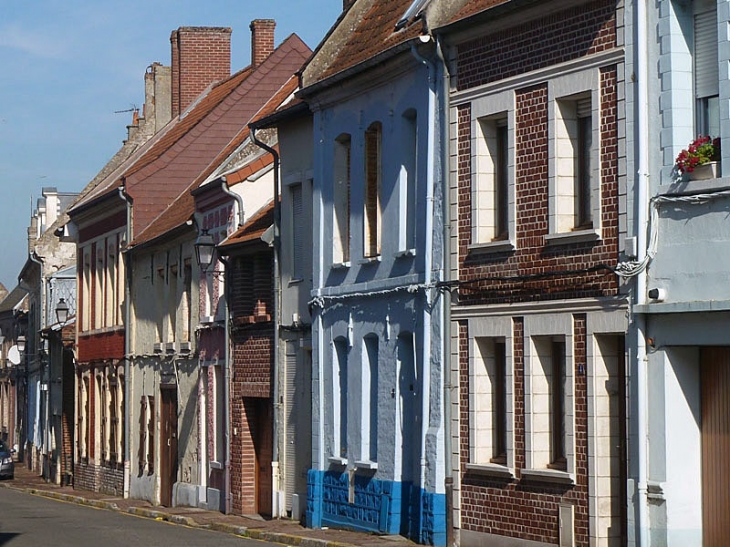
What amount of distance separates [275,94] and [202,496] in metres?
10.3

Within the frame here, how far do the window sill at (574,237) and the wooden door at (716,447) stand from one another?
1879 millimetres

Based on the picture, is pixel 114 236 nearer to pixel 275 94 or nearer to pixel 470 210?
pixel 275 94

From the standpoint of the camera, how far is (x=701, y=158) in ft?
49.9

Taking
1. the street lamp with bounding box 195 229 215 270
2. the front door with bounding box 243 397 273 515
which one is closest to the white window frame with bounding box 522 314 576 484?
the front door with bounding box 243 397 273 515

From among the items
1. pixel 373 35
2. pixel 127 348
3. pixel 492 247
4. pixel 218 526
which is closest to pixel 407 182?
pixel 492 247

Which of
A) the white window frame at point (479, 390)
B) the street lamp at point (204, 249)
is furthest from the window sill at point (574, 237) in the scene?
the street lamp at point (204, 249)

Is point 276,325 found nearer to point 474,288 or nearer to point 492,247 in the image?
point 474,288

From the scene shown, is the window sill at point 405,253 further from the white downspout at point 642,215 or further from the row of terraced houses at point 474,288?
the white downspout at point 642,215

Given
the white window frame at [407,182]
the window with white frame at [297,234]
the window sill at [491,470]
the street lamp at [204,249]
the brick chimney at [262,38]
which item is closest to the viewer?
the window sill at [491,470]

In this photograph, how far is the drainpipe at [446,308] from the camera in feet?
64.5

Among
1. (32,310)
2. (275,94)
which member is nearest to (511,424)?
(275,94)

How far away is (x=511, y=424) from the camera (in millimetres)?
18344

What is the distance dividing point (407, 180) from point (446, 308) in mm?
2589

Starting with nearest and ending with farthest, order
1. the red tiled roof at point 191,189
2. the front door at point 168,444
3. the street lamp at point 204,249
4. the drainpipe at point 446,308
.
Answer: the drainpipe at point 446,308
the street lamp at point 204,249
the red tiled roof at point 191,189
the front door at point 168,444
